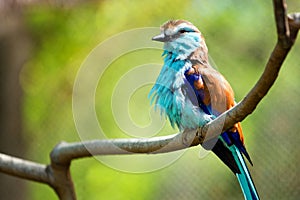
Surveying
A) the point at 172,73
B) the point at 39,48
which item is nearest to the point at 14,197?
the point at 39,48

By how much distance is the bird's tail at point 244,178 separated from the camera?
136 cm

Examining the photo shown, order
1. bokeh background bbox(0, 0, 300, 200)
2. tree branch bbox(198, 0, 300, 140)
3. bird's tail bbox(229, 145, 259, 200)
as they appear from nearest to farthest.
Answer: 1. tree branch bbox(198, 0, 300, 140)
2. bird's tail bbox(229, 145, 259, 200)
3. bokeh background bbox(0, 0, 300, 200)

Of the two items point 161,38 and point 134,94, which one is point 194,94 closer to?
point 161,38

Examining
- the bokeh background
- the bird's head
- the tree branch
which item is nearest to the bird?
the bird's head

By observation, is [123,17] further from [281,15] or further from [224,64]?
[281,15]

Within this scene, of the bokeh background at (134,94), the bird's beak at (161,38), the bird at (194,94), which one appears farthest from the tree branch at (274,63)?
the bokeh background at (134,94)

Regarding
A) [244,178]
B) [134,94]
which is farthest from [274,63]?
[134,94]

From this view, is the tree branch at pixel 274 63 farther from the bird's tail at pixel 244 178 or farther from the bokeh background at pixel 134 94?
the bokeh background at pixel 134 94

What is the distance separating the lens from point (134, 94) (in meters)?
2.52

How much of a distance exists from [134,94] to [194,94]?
3.60 ft

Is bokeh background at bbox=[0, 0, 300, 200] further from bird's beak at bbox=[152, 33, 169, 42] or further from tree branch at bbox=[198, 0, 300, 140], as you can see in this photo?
tree branch at bbox=[198, 0, 300, 140]

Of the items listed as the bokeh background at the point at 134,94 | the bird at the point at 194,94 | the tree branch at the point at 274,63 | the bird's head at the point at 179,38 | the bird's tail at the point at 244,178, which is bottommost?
the bokeh background at the point at 134,94

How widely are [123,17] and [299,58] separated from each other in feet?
2.40

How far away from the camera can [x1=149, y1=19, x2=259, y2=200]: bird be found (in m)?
1.39
